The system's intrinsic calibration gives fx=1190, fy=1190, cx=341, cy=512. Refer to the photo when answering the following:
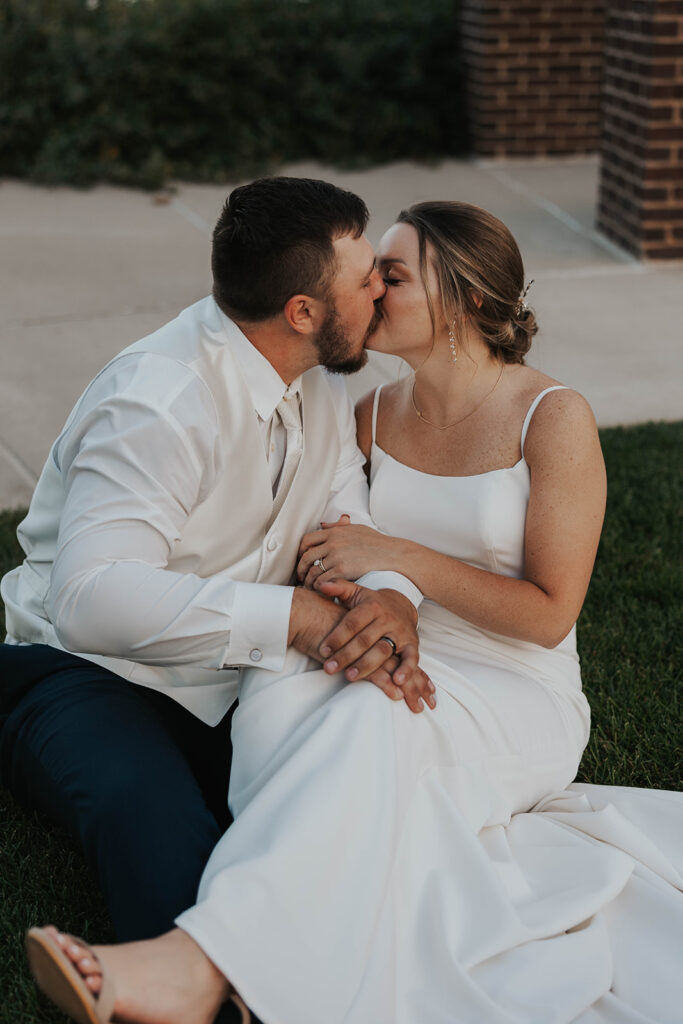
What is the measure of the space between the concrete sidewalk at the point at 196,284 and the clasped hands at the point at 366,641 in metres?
2.30

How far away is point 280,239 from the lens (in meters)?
2.81

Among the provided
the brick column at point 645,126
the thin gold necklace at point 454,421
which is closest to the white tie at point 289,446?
the thin gold necklace at point 454,421

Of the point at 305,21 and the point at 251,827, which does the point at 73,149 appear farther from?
the point at 251,827

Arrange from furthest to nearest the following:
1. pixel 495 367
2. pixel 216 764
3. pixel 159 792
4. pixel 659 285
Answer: pixel 659 285
pixel 495 367
pixel 216 764
pixel 159 792

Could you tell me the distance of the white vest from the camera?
288cm

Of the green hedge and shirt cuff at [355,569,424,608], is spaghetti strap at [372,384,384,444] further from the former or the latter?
the green hedge

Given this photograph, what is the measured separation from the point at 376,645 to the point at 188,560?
58cm

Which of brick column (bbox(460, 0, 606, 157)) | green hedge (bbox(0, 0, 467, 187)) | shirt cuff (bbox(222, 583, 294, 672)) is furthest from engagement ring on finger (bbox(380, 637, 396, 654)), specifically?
brick column (bbox(460, 0, 606, 157))

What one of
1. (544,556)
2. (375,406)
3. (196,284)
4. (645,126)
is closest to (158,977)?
(544,556)

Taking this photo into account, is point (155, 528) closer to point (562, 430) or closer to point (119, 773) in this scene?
point (119, 773)

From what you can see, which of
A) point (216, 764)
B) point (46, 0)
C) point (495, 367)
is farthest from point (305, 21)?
point (216, 764)

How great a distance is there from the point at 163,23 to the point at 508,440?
696 centimetres

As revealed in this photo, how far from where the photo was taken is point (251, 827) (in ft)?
7.55

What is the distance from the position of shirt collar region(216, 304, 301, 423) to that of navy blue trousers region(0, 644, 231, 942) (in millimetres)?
762
